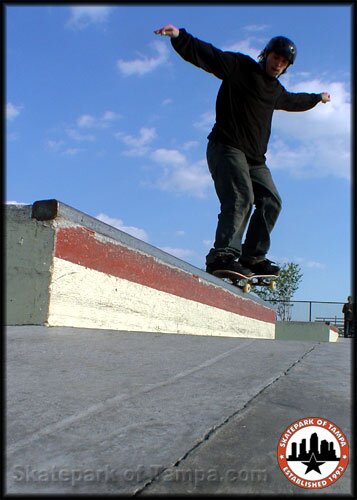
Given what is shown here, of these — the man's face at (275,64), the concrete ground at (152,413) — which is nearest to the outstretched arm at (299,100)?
the man's face at (275,64)

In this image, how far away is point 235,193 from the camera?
490 centimetres

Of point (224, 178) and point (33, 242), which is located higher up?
point (224, 178)

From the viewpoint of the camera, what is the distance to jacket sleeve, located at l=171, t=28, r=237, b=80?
4.38m

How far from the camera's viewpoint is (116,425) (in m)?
1.33

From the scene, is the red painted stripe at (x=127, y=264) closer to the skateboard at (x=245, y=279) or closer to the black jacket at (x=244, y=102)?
the skateboard at (x=245, y=279)

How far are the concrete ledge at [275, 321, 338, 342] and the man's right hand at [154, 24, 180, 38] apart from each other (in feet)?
32.9

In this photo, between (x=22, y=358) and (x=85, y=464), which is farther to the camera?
(x=22, y=358)

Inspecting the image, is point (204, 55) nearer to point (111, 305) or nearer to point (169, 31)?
point (169, 31)

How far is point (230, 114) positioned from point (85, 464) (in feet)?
14.7

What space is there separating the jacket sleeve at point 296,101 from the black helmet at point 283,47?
1.98 feet

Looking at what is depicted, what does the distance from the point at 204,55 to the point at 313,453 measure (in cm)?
404

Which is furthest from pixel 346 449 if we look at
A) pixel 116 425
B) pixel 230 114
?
pixel 230 114

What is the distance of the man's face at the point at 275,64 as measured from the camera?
4.86 metres

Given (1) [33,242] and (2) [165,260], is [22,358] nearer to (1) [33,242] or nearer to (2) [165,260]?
(1) [33,242]
